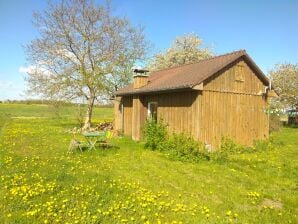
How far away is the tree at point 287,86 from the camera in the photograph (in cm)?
3710

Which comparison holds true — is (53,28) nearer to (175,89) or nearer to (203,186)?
(175,89)

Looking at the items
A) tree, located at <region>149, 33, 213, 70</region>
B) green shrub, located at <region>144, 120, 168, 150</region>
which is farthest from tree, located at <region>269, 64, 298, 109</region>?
green shrub, located at <region>144, 120, 168, 150</region>

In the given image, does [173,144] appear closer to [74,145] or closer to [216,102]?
[216,102]

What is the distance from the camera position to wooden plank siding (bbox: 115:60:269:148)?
13.3 m

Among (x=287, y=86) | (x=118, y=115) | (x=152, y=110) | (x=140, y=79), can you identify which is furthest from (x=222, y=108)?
(x=287, y=86)

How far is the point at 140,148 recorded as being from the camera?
1441 centimetres

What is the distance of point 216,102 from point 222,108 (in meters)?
0.54

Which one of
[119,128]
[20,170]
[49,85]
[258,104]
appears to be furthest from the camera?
[49,85]

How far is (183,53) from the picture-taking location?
43094mm

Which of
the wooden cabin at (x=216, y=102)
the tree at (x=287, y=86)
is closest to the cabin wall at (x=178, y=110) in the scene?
the wooden cabin at (x=216, y=102)

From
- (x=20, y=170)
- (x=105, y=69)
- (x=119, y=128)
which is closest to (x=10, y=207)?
(x=20, y=170)

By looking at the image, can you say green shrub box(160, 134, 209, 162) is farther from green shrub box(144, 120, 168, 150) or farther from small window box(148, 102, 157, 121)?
small window box(148, 102, 157, 121)

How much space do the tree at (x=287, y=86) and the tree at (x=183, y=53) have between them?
1030 cm

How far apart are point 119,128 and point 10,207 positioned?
15.5 metres
